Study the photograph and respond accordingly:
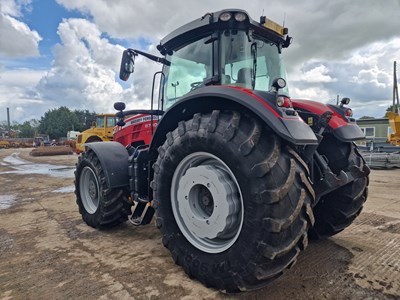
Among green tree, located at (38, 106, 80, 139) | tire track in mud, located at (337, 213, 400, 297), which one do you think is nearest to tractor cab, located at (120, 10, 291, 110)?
tire track in mud, located at (337, 213, 400, 297)

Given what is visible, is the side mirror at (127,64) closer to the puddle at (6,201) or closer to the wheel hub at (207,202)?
the wheel hub at (207,202)

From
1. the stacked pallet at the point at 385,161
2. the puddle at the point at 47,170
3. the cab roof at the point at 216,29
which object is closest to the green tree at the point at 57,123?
the puddle at the point at 47,170

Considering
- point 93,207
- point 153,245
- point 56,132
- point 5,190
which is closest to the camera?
point 153,245

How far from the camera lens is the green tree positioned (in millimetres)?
66562

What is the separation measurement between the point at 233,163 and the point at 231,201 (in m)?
0.33

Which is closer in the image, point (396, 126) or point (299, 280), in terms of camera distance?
point (299, 280)

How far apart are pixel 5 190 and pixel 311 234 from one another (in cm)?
791

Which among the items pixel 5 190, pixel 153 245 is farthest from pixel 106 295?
pixel 5 190

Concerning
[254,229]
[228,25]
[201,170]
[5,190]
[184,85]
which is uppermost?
[228,25]

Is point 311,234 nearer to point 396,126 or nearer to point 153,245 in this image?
point 153,245

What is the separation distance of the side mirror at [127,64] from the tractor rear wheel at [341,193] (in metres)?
2.46

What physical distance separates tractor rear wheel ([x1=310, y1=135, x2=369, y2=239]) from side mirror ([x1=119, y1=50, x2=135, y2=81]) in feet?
8.09

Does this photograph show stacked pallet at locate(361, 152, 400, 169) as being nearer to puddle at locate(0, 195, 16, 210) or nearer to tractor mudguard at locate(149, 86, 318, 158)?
tractor mudguard at locate(149, 86, 318, 158)

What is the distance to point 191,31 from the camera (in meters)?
3.30
